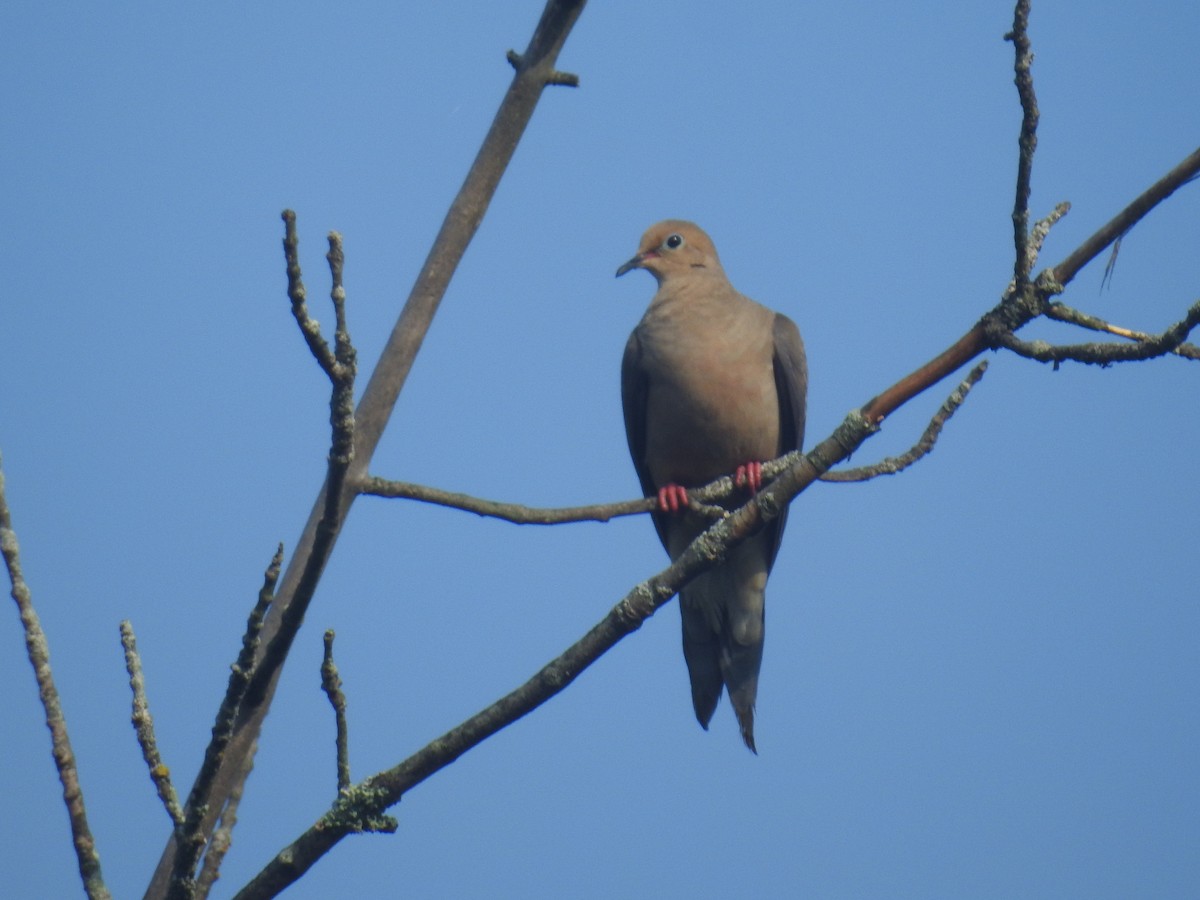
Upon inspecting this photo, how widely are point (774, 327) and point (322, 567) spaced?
4.46m

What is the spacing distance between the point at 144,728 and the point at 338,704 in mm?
383

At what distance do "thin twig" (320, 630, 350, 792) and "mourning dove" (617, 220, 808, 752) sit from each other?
123 inches

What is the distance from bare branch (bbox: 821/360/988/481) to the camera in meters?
3.22

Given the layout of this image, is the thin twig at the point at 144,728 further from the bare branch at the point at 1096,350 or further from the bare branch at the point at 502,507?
the bare branch at the point at 1096,350

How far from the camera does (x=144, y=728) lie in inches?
105

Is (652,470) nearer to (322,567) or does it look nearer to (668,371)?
(668,371)

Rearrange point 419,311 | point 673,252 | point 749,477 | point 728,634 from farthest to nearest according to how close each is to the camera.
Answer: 1. point 673,252
2. point 728,634
3. point 749,477
4. point 419,311

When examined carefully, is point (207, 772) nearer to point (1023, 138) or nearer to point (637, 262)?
point (1023, 138)

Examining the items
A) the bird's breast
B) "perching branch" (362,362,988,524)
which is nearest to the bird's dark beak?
the bird's breast

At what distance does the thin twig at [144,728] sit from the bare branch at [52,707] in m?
0.14

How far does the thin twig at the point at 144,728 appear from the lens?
8.34 ft

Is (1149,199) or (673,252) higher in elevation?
(673,252)

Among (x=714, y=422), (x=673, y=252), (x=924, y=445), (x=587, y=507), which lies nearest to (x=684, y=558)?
(x=587, y=507)

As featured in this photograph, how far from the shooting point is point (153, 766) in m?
2.62
